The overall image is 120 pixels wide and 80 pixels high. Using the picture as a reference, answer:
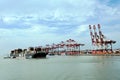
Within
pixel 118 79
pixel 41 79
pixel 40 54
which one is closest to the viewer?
pixel 118 79

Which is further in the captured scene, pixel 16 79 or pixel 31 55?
pixel 31 55

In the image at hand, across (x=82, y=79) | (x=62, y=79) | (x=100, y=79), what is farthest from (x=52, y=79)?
(x=100, y=79)

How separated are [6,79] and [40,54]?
11006cm

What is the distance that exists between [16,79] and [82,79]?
9831mm

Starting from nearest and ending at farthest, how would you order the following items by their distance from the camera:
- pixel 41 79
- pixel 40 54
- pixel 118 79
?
pixel 118 79, pixel 41 79, pixel 40 54

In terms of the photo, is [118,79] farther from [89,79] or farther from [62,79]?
[62,79]

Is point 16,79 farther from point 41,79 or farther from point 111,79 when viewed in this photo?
point 111,79

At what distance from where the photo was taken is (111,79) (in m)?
36.3

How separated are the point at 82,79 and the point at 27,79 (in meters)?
8.10

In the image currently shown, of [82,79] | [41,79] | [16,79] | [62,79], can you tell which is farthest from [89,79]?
[16,79]

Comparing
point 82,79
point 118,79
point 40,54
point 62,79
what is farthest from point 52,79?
point 40,54

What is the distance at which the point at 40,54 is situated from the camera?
5901 inches

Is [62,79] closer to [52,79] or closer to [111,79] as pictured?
[52,79]

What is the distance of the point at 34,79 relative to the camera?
38.9 metres
